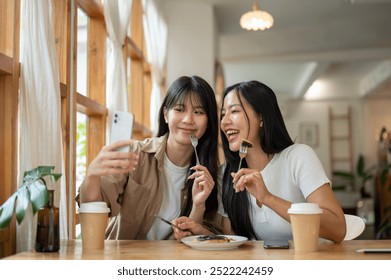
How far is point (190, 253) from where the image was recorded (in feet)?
4.51

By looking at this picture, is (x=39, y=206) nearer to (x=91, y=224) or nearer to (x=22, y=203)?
(x=22, y=203)

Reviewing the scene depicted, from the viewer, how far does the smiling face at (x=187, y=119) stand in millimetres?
2051

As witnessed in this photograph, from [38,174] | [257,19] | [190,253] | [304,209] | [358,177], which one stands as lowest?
[358,177]

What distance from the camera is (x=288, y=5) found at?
546 cm

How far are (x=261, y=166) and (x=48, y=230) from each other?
0.92 metres

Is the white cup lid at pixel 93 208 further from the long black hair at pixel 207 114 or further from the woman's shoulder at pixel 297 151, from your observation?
the woman's shoulder at pixel 297 151

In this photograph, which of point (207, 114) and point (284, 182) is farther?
point (207, 114)

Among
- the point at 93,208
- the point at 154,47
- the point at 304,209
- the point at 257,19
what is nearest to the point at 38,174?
the point at 93,208

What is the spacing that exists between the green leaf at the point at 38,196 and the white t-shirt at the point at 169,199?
81 centimetres

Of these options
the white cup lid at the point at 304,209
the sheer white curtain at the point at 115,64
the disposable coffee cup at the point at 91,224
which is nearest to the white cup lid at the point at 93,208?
the disposable coffee cup at the point at 91,224

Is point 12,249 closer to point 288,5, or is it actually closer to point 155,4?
point 155,4

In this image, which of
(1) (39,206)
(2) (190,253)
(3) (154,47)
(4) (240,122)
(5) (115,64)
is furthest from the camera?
(3) (154,47)

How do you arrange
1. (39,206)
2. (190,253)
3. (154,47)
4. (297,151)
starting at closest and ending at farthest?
(39,206), (190,253), (297,151), (154,47)

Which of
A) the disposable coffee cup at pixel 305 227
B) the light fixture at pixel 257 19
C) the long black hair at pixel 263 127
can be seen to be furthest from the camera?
the light fixture at pixel 257 19
